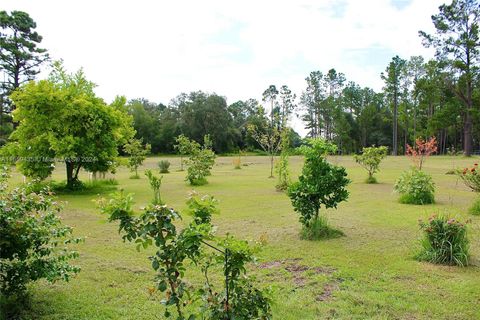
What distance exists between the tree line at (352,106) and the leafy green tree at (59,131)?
980 cm

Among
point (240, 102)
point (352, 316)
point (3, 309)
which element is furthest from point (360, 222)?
point (240, 102)

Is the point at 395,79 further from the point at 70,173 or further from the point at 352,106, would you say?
the point at 70,173

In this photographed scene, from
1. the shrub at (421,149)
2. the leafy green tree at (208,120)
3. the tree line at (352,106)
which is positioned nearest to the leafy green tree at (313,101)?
the tree line at (352,106)

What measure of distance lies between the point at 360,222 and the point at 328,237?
5.01 ft

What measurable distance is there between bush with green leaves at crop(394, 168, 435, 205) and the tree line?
9.92 m

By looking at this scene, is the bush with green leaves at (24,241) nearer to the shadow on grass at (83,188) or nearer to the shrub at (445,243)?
the shrub at (445,243)

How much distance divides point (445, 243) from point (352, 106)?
57.4 m

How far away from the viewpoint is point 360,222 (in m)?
7.58

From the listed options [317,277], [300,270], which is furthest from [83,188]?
[317,277]

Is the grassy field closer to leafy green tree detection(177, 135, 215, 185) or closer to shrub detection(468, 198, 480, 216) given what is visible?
shrub detection(468, 198, 480, 216)

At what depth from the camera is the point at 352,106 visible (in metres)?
59.5

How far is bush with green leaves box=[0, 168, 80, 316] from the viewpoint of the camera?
3086 millimetres

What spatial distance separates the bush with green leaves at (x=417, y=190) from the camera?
31.7ft

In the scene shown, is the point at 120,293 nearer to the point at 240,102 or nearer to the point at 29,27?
the point at 29,27
